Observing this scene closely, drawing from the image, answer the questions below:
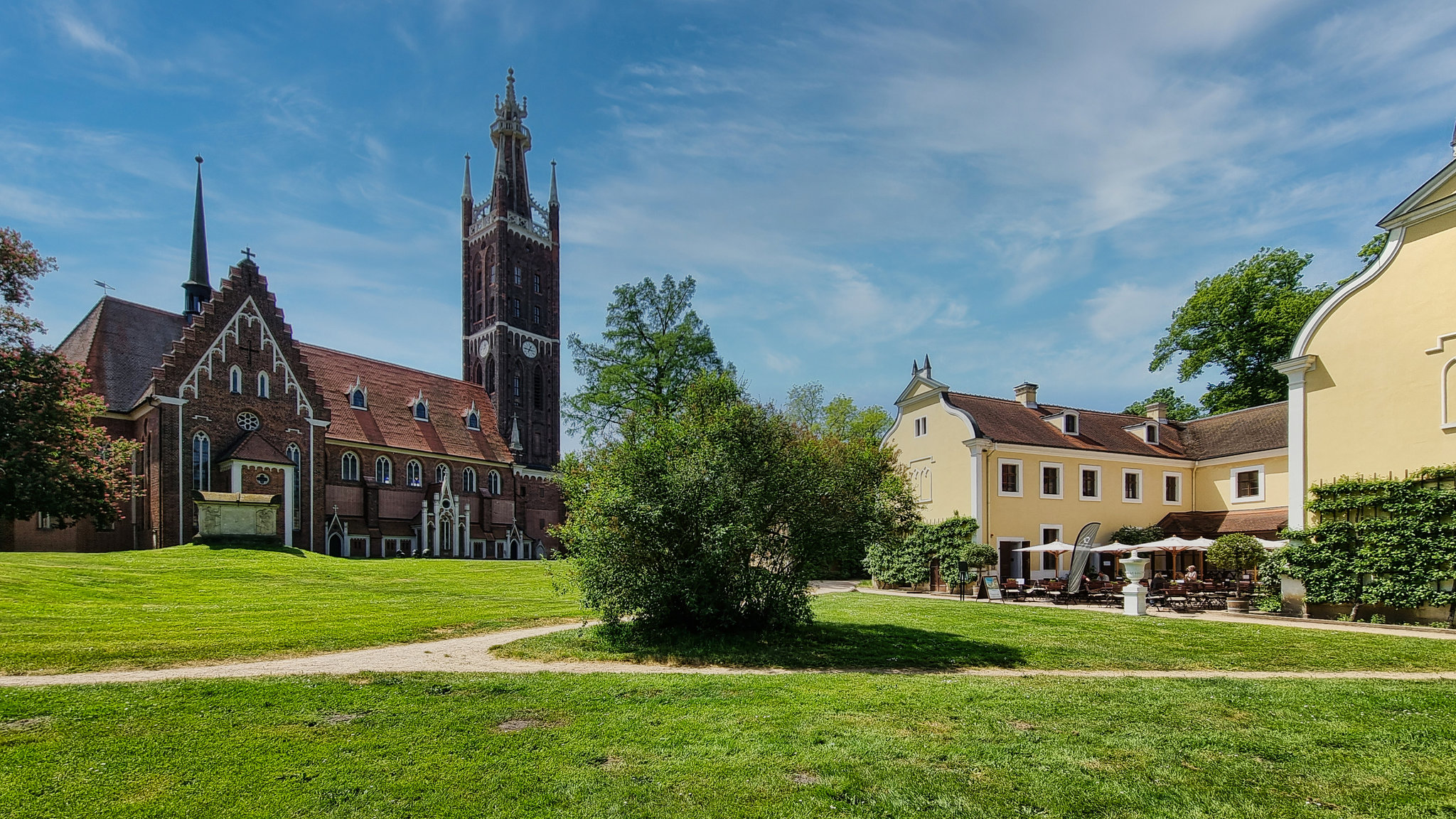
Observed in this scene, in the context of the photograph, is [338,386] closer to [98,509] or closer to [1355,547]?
[98,509]

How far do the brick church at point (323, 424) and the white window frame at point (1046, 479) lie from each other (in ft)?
64.9

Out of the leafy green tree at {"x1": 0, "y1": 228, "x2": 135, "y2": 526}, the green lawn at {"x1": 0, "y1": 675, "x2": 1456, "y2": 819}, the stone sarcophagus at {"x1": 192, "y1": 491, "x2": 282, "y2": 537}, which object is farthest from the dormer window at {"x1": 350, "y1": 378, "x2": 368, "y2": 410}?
the green lawn at {"x1": 0, "y1": 675, "x2": 1456, "y2": 819}

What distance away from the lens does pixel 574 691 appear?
9.19 metres

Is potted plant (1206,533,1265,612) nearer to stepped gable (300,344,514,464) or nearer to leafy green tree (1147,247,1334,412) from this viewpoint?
leafy green tree (1147,247,1334,412)

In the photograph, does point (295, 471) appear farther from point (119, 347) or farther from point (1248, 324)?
point (1248, 324)

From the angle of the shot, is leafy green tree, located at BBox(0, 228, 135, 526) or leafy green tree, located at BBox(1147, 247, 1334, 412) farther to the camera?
leafy green tree, located at BBox(1147, 247, 1334, 412)

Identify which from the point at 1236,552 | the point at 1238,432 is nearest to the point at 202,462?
the point at 1236,552

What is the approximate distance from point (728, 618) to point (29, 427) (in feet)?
62.5

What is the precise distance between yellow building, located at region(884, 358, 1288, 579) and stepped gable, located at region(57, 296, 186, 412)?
3647 centimetres

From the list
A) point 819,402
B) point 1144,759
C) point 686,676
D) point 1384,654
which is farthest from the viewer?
point 819,402

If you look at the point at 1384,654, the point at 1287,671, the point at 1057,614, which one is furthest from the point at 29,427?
the point at 1384,654

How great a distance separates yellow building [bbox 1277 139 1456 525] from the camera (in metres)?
17.8

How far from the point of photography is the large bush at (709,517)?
13023mm

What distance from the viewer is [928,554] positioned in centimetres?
3128
